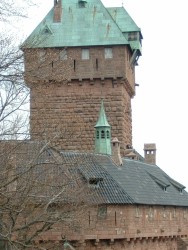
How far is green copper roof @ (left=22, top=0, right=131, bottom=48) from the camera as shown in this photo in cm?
4653

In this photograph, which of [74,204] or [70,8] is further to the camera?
[70,8]

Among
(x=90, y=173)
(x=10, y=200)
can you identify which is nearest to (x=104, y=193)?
(x=90, y=173)

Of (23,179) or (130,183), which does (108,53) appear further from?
(23,179)

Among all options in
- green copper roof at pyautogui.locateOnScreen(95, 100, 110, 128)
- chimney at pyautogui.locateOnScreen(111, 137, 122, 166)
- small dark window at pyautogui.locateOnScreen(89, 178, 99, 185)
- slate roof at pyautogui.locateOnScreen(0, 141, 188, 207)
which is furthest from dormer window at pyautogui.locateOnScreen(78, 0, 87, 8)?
small dark window at pyautogui.locateOnScreen(89, 178, 99, 185)

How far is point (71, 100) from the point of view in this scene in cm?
4638

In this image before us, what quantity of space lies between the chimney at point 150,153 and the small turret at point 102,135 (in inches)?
354

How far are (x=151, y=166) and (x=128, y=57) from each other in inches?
294

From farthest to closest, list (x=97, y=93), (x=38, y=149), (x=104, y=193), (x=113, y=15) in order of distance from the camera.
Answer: (x=113, y=15) → (x=97, y=93) → (x=104, y=193) → (x=38, y=149)

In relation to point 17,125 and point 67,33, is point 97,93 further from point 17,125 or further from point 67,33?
point 17,125

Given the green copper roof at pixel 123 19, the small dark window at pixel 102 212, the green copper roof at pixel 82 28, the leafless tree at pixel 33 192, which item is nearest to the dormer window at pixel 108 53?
the green copper roof at pixel 82 28

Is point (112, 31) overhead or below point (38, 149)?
overhead

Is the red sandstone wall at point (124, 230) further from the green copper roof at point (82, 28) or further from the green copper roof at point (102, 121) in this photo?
the green copper roof at point (82, 28)

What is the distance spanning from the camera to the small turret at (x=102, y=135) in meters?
44.6

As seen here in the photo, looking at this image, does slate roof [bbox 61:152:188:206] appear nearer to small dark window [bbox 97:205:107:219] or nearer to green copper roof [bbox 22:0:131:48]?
small dark window [bbox 97:205:107:219]
